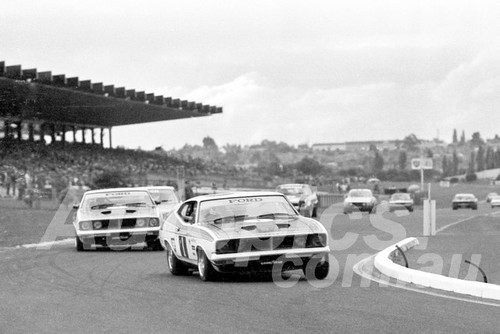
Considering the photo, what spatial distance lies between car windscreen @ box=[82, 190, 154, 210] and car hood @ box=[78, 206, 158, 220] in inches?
13.9

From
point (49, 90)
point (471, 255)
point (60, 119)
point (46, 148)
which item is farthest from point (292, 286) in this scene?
point (60, 119)

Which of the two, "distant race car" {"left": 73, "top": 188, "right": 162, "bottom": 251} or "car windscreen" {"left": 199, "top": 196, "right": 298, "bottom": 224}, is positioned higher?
"car windscreen" {"left": 199, "top": 196, "right": 298, "bottom": 224}

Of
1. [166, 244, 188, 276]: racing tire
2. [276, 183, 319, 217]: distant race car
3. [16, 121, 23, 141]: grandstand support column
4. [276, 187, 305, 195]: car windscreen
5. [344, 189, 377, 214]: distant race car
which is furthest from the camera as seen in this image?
[16, 121, 23, 141]: grandstand support column

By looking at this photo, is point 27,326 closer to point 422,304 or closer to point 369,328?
point 369,328

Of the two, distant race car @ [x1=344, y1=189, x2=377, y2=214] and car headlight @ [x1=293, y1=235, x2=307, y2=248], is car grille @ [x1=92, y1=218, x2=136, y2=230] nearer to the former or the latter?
car headlight @ [x1=293, y1=235, x2=307, y2=248]

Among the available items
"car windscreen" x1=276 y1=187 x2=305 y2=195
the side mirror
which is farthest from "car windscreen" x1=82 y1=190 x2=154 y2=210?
"car windscreen" x1=276 y1=187 x2=305 y2=195

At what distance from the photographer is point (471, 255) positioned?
17.2 metres

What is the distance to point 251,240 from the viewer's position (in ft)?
43.4

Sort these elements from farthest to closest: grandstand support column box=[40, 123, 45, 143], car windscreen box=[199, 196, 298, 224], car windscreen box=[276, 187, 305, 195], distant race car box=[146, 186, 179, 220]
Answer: grandstand support column box=[40, 123, 45, 143], car windscreen box=[276, 187, 305, 195], distant race car box=[146, 186, 179, 220], car windscreen box=[199, 196, 298, 224]

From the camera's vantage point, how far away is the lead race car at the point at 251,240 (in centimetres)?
1317

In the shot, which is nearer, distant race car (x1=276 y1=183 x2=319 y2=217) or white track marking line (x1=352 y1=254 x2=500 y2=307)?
white track marking line (x1=352 y1=254 x2=500 y2=307)

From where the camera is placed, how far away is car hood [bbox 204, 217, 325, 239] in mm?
13320
